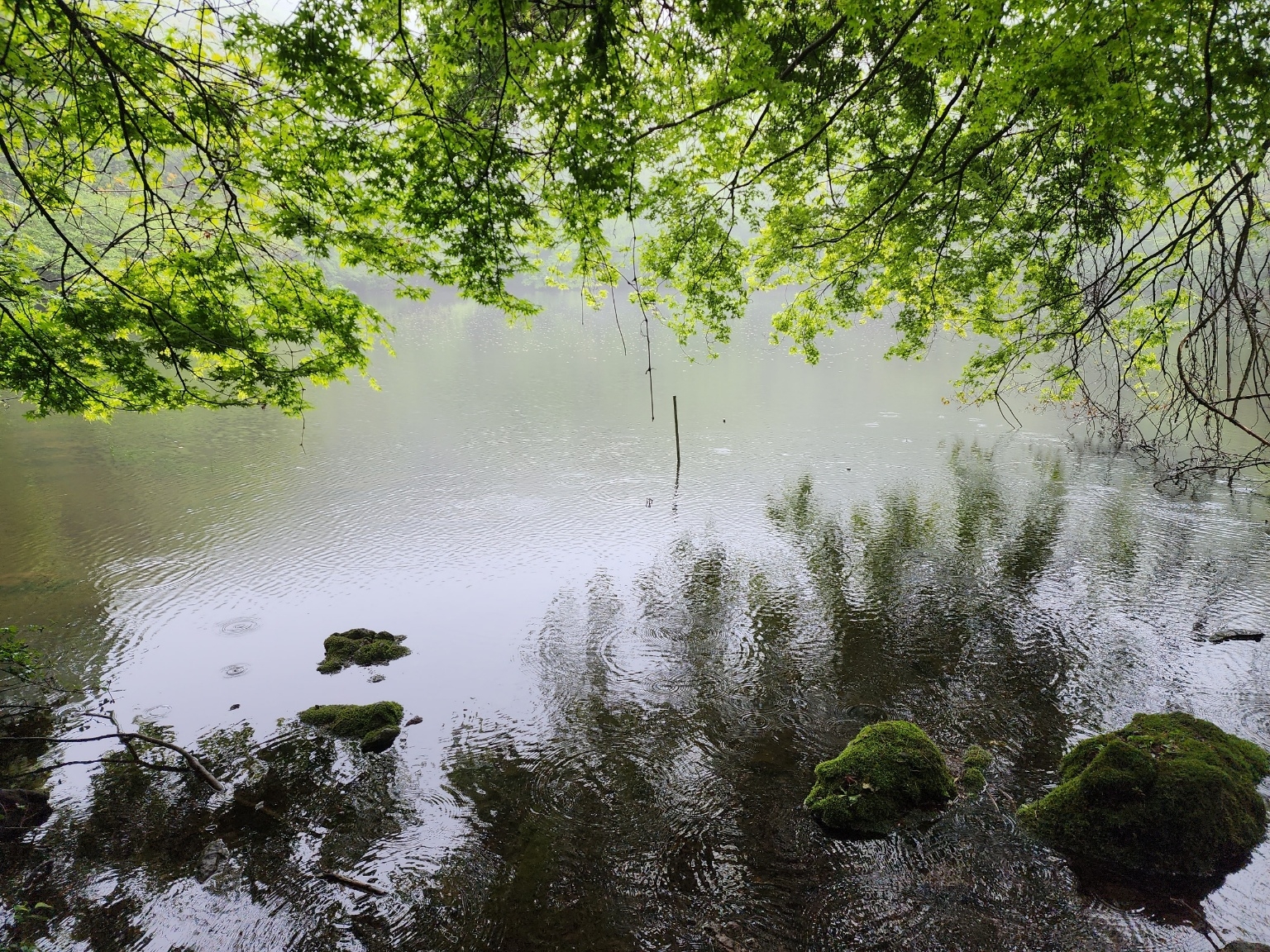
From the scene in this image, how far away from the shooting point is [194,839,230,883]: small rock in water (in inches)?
210

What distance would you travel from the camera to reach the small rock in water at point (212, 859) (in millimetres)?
5336

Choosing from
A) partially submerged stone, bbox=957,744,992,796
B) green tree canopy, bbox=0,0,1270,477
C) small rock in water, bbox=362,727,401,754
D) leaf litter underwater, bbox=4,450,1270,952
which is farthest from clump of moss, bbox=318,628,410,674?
partially submerged stone, bbox=957,744,992,796

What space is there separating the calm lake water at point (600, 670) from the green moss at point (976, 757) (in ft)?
0.48

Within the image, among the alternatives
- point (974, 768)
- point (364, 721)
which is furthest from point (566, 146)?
point (974, 768)

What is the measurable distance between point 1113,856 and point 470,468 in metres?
17.1

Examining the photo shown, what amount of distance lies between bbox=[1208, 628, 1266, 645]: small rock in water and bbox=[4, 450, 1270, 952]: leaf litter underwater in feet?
0.44

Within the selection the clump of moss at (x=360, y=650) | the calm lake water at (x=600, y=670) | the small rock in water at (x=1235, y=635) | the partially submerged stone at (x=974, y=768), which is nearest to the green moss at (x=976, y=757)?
the partially submerged stone at (x=974, y=768)

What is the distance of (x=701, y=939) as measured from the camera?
4.75m

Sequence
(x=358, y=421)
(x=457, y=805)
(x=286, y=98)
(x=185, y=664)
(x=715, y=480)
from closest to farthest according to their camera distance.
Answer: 1. (x=286, y=98)
2. (x=457, y=805)
3. (x=185, y=664)
4. (x=715, y=480)
5. (x=358, y=421)

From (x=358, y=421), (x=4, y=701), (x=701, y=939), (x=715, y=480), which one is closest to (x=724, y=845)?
A: (x=701, y=939)

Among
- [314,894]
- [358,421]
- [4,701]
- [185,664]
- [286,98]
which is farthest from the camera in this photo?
[358,421]

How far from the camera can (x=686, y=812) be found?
6.05 meters

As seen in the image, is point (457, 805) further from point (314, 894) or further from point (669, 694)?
point (669, 694)

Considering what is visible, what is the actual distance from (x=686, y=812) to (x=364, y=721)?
397cm
